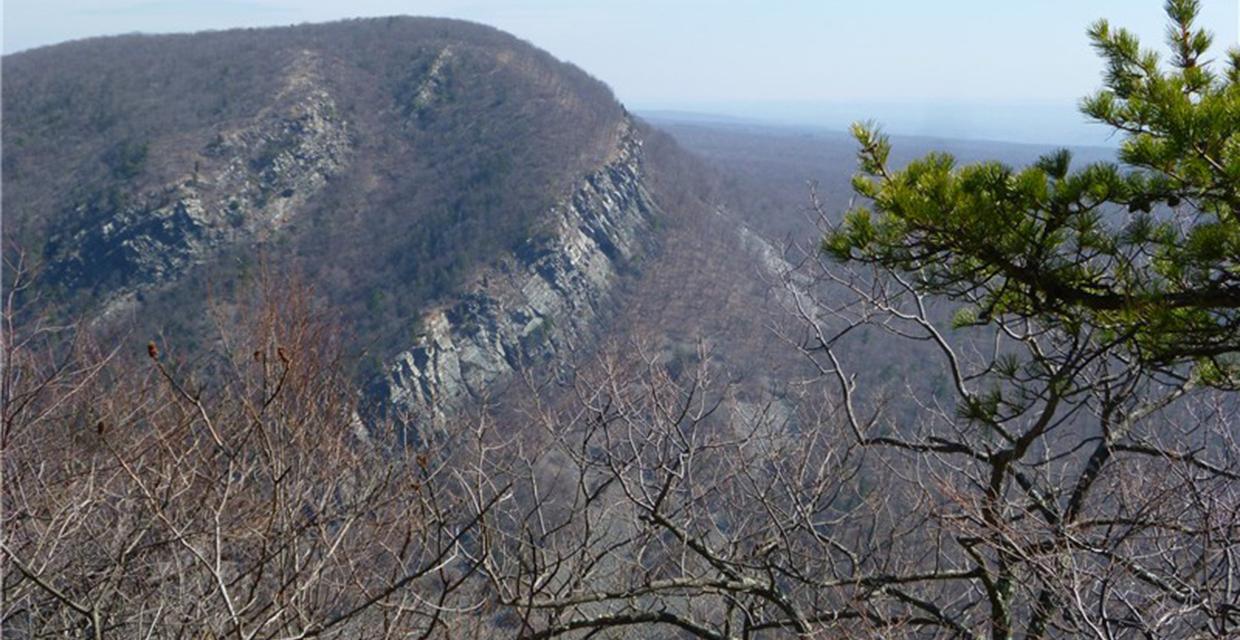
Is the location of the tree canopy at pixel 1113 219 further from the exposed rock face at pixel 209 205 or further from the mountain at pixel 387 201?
the exposed rock face at pixel 209 205

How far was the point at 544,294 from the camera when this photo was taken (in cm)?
5753

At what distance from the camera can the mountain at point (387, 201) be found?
51625 mm

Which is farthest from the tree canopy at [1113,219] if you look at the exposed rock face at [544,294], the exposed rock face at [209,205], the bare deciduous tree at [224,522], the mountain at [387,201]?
the exposed rock face at [209,205]

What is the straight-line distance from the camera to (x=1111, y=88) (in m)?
3.67

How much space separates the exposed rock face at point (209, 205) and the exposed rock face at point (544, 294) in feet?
52.4

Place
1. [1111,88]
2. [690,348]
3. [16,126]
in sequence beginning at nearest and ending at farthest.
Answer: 1. [1111,88]
2. [690,348]
3. [16,126]

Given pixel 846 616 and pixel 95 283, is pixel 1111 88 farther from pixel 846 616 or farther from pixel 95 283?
pixel 95 283

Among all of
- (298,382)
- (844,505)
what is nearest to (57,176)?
(844,505)

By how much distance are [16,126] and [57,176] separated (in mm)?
8122

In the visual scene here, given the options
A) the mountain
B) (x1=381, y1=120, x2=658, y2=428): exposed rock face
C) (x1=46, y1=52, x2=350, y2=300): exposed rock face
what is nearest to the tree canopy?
(x1=381, y1=120, x2=658, y2=428): exposed rock face

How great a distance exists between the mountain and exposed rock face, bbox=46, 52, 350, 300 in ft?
0.48

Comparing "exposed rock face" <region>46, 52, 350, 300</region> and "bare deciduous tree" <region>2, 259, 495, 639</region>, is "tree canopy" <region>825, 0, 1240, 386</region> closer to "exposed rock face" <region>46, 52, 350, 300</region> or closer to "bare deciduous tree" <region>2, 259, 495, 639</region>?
"bare deciduous tree" <region>2, 259, 495, 639</region>

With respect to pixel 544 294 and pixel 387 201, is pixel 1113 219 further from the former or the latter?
pixel 387 201

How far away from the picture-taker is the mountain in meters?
51.6
